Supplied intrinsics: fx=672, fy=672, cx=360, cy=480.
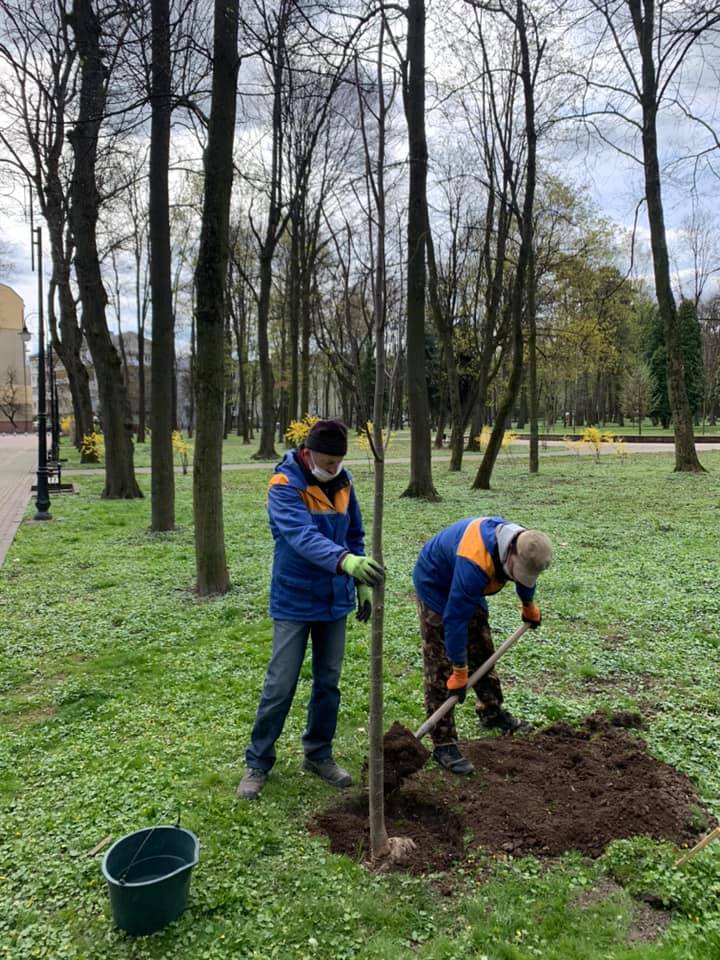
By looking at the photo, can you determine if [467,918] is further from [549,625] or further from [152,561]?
[152,561]

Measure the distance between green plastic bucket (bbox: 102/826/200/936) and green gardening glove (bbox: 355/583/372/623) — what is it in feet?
3.91

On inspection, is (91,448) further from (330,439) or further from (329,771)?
(330,439)

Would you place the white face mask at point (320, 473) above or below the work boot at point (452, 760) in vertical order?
above

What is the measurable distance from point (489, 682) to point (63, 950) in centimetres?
245

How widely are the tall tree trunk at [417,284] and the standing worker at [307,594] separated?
373 inches

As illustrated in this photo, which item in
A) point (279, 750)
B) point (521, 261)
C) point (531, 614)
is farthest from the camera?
point (521, 261)

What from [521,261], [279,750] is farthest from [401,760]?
[521,261]

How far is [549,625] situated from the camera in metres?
5.82

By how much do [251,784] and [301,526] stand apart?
130cm

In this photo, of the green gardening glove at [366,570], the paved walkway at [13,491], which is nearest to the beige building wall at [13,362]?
the paved walkway at [13,491]

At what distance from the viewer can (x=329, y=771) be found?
344 centimetres

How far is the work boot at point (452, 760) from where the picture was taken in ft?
11.4

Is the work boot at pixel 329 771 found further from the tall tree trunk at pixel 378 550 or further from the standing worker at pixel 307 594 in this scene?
the tall tree trunk at pixel 378 550

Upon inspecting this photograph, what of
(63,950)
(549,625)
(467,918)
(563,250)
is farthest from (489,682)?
(563,250)
